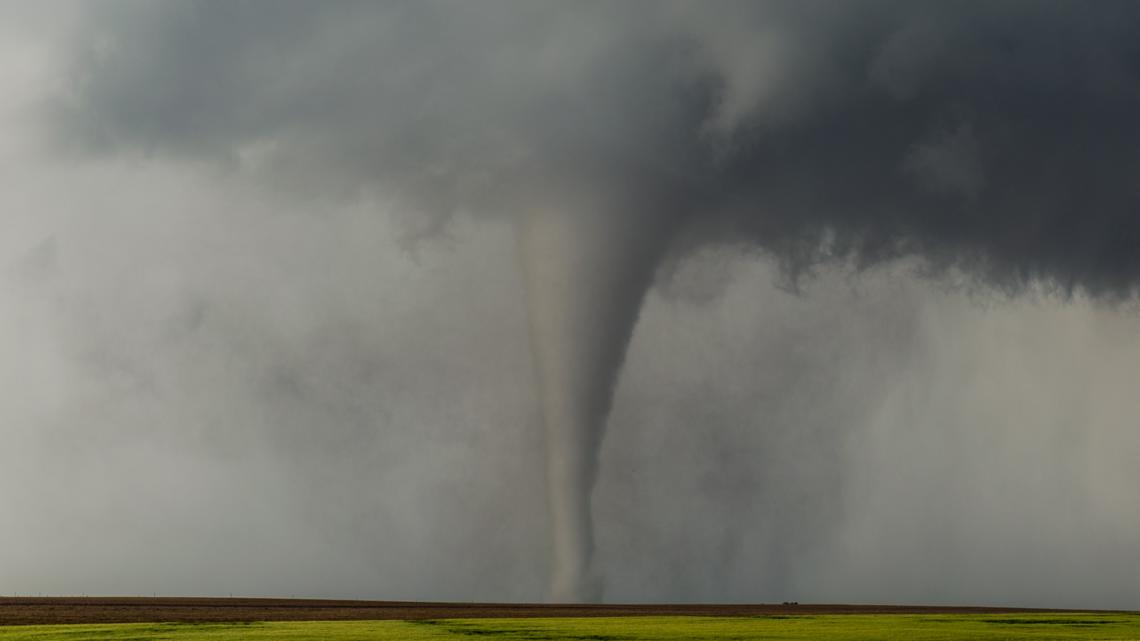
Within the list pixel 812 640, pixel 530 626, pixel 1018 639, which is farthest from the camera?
pixel 530 626

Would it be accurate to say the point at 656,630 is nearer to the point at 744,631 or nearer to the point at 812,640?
the point at 744,631

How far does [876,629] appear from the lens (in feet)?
222

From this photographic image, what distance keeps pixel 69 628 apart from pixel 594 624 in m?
36.2

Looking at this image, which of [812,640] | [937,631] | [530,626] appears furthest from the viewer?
[530,626]

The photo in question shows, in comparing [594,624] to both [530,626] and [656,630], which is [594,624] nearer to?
[530,626]

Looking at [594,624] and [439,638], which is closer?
[439,638]

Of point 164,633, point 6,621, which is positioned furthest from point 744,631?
point 6,621

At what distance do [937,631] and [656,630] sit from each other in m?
18.2

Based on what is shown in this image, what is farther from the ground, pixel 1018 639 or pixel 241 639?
pixel 1018 639

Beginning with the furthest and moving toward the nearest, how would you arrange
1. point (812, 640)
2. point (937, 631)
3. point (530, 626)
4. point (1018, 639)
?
1. point (530, 626)
2. point (937, 631)
3. point (1018, 639)
4. point (812, 640)

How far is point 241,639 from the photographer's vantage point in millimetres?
56469

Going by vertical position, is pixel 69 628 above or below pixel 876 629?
below

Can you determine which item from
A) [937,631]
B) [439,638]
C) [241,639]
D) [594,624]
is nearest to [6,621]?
[241,639]

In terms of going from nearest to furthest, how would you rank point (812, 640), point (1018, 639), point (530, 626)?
point (812, 640) < point (1018, 639) < point (530, 626)
